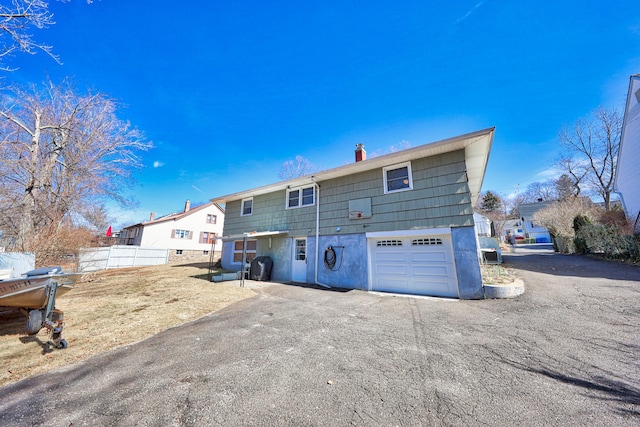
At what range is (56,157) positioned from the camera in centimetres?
1116

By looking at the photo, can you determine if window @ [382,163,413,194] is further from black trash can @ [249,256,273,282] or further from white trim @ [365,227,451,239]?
black trash can @ [249,256,273,282]

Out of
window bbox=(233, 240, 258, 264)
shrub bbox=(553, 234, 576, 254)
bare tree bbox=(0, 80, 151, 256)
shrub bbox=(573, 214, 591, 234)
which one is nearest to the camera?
bare tree bbox=(0, 80, 151, 256)

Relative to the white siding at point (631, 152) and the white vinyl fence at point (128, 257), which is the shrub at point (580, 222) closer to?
the white siding at point (631, 152)

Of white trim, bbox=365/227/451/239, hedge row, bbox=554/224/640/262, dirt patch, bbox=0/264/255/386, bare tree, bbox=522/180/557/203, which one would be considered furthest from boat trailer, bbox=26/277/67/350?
bare tree, bbox=522/180/557/203

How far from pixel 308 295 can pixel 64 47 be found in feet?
37.6

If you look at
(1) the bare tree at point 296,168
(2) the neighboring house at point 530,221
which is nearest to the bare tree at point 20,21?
(1) the bare tree at point 296,168

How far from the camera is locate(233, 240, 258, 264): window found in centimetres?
1257

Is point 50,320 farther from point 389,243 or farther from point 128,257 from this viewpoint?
point 128,257

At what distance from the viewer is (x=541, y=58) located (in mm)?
8711

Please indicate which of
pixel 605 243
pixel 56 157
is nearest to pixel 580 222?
pixel 605 243

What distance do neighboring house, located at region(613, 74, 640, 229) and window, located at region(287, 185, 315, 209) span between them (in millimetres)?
17925

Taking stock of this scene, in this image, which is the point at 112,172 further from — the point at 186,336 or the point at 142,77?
the point at 186,336

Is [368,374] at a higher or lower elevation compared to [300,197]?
lower

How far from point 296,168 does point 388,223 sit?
16.7 metres
